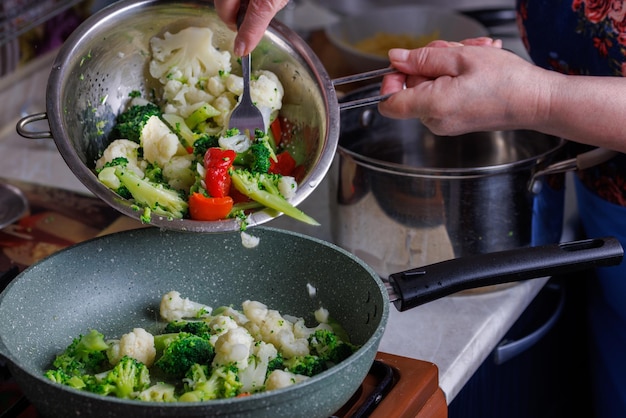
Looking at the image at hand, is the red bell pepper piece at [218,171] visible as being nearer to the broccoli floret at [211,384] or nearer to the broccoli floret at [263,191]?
the broccoli floret at [263,191]

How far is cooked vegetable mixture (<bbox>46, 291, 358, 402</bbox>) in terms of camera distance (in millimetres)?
1022

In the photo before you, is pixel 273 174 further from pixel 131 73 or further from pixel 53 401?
pixel 53 401

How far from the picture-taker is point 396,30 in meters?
2.47

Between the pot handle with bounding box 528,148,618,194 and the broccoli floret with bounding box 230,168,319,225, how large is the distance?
452 millimetres

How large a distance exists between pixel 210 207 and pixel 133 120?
0.22 meters

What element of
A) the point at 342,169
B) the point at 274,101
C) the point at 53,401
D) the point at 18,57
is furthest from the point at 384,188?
the point at 18,57

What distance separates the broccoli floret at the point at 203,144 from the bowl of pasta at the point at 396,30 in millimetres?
1053

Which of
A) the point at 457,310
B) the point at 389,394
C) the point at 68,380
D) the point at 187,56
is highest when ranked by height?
the point at 187,56

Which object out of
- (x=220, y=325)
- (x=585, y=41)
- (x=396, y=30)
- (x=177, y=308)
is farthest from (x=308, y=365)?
(x=396, y=30)

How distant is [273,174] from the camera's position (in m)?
1.17

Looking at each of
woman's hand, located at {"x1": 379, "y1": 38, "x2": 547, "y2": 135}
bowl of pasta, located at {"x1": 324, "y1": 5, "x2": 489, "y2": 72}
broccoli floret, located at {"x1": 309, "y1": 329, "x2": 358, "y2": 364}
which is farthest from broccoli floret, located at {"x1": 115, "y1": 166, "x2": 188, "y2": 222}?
bowl of pasta, located at {"x1": 324, "y1": 5, "x2": 489, "y2": 72}

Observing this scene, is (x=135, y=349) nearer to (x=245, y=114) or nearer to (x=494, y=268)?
(x=245, y=114)

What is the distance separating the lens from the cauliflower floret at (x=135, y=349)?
3.63ft

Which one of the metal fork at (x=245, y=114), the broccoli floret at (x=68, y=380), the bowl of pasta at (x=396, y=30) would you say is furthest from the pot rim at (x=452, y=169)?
the bowl of pasta at (x=396, y=30)
